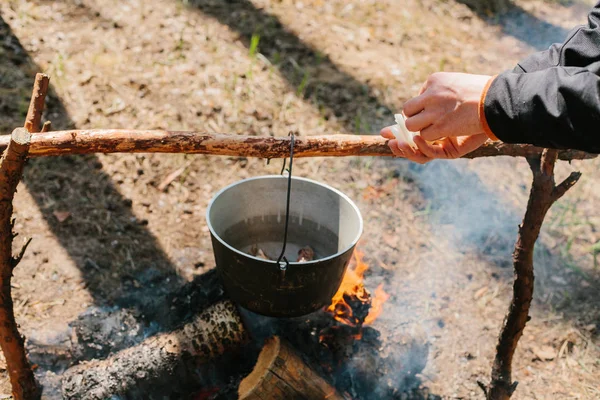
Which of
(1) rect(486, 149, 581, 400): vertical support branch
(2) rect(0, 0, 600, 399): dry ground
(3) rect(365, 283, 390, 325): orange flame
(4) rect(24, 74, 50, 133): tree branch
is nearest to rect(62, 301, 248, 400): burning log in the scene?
(2) rect(0, 0, 600, 399): dry ground

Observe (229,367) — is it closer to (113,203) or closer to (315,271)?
(315,271)

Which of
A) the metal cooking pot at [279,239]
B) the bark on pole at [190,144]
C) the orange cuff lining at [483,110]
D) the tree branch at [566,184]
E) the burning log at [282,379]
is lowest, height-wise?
the burning log at [282,379]

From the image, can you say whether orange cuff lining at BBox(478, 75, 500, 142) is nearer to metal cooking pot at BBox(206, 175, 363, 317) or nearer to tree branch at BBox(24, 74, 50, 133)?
metal cooking pot at BBox(206, 175, 363, 317)

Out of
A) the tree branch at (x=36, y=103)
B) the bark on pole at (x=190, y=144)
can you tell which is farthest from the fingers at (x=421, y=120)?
the tree branch at (x=36, y=103)

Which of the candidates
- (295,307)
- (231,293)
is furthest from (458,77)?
(231,293)

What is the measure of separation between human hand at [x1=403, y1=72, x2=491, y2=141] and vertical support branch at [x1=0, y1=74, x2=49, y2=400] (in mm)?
1565

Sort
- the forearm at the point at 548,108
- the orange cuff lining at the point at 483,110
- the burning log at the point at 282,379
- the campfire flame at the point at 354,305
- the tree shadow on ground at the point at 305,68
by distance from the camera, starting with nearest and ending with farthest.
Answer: the forearm at the point at 548,108
the orange cuff lining at the point at 483,110
the burning log at the point at 282,379
the campfire flame at the point at 354,305
the tree shadow on ground at the point at 305,68

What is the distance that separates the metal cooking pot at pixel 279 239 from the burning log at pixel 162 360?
0.26 metres

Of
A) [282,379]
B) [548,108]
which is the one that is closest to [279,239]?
[282,379]

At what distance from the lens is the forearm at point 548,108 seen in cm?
156

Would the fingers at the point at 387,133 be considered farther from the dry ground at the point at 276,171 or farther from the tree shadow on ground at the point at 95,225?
the tree shadow on ground at the point at 95,225

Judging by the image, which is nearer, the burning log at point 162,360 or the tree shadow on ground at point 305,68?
the burning log at point 162,360

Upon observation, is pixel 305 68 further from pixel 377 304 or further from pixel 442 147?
pixel 442 147

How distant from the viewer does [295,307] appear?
8.30ft
